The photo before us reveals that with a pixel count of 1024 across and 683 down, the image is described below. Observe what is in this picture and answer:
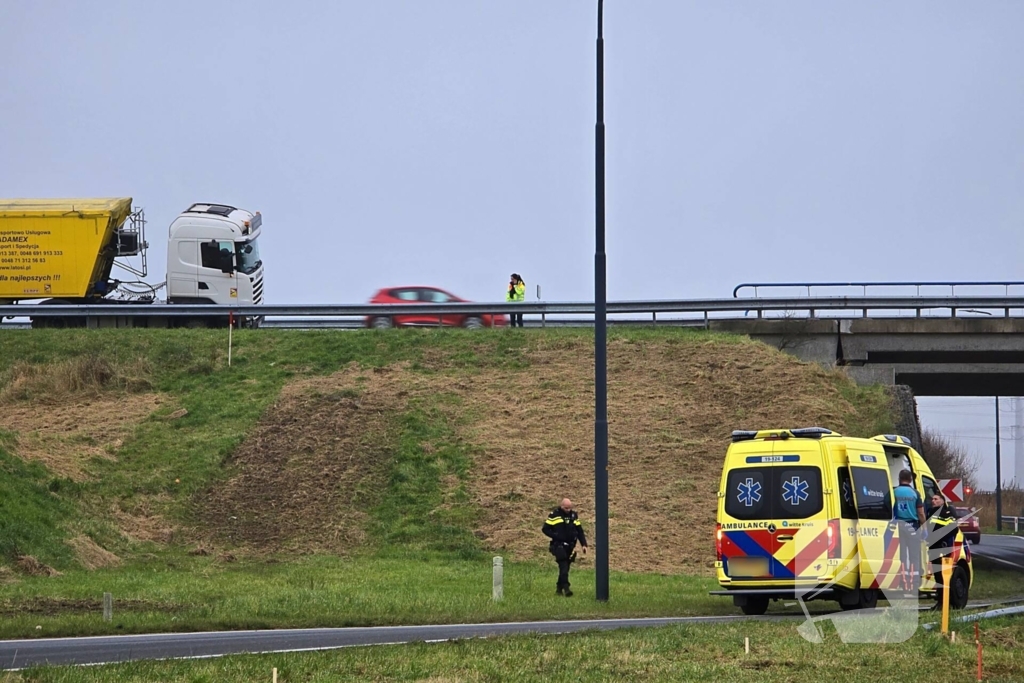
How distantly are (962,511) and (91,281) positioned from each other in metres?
26.7

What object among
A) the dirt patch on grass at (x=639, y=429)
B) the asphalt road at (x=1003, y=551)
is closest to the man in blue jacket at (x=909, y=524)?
the dirt patch on grass at (x=639, y=429)

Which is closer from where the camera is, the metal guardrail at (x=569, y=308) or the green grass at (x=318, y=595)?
the green grass at (x=318, y=595)

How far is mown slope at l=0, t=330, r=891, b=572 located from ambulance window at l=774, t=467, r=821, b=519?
26.3 feet

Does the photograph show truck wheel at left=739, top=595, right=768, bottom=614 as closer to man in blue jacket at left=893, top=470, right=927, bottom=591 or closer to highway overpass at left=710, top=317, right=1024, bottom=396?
man in blue jacket at left=893, top=470, right=927, bottom=591

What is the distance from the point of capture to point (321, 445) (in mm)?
30078

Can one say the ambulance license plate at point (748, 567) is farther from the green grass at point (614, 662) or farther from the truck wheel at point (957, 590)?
the green grass at point (614, 662)

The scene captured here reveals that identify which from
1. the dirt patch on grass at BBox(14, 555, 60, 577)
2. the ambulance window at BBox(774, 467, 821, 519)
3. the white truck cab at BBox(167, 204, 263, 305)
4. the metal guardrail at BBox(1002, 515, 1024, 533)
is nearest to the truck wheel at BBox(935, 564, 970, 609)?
the ambulance window at BBox(774, 467, 821, 519)

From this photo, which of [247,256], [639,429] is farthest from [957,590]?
[247,256]

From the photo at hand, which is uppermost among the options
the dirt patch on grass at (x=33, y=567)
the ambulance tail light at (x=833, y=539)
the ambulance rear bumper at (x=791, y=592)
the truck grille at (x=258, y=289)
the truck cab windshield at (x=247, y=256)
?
the truck cab windshield at (x=247, y=256)

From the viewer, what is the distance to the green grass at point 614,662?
32.1 feet

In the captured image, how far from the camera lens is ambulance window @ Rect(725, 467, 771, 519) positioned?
17.2 metres

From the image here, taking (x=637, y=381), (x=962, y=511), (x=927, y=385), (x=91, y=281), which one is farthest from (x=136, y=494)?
(x=927, y=385)

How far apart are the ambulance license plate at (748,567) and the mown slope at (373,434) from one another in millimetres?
7517

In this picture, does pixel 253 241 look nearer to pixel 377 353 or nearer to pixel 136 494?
pixel 377 353
